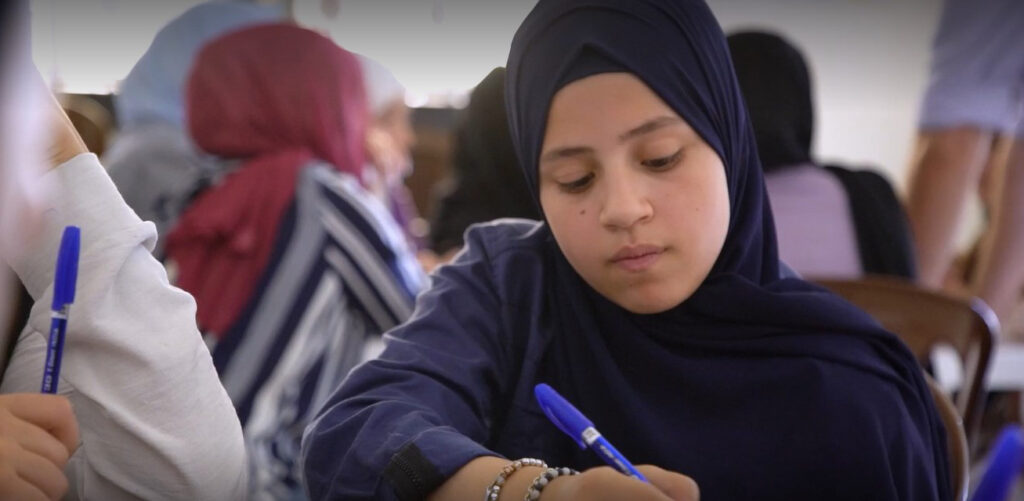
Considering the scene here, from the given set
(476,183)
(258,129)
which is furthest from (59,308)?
(476,183)

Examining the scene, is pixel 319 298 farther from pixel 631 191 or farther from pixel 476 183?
pixel 631 191

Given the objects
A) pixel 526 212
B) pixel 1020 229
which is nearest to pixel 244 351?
pixel 526 212

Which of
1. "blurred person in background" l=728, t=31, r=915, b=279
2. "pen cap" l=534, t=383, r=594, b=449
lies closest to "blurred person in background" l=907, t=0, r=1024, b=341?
"blurred person in background" l=728, t=31, r=915, b=279

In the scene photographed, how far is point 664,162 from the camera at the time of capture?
0.71 meters

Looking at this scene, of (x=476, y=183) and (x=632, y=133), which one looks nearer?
(x=632, y=133)

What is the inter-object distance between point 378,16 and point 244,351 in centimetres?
69

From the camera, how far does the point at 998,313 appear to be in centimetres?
214

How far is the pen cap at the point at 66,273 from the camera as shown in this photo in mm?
573

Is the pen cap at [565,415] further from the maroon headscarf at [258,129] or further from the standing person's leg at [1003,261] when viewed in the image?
the standing person's leg at [1003,261]

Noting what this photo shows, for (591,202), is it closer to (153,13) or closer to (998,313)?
(153,13)

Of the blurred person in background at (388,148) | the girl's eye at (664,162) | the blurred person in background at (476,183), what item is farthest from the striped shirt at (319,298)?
the girl's eye at (664,162)

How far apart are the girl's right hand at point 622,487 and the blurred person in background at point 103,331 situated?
0.23m

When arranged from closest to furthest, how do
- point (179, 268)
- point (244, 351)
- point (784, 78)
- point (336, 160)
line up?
1. point (179, 268)
2. point (244, 351)
3. point (784, 78)
4. point (336, 160)

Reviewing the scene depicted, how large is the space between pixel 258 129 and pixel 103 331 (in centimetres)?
122
